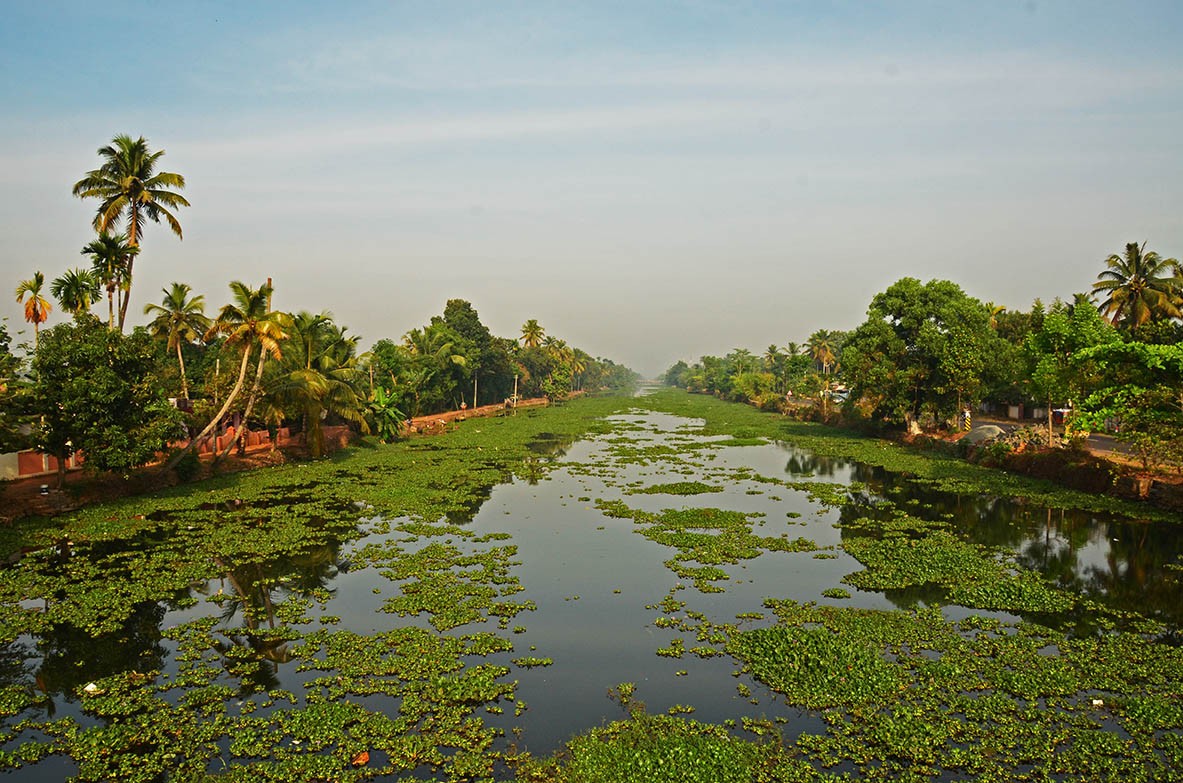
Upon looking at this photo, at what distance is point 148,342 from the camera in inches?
1101

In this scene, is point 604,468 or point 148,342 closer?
point 148,342

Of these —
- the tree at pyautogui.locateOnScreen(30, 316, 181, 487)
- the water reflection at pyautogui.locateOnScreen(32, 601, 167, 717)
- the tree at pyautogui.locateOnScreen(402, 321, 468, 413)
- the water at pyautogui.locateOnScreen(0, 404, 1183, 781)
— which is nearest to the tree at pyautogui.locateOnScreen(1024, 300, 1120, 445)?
the water at pyautogui.locateOnScreen(0, 404, 1183, 781)

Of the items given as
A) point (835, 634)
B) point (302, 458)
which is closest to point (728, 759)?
point (835, 634)

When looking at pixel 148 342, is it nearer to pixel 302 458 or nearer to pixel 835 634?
pixel 302 458

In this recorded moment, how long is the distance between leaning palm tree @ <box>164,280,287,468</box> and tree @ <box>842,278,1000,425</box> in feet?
131

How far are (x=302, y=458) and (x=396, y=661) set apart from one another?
105 ft

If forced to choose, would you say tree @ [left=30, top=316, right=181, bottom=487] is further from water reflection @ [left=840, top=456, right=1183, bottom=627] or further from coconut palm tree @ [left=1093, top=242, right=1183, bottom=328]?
coconut palm tree @ [left=1093, top=242, right=1183, bottom=328]

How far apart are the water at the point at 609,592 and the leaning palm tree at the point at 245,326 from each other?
11963mm

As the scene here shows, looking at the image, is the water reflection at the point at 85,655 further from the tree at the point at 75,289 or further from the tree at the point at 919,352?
the tree at the point at 919,352

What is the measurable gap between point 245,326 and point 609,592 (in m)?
24.6

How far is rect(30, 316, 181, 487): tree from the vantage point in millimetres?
25125

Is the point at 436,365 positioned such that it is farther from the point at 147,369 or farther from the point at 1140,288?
the point at 1140,288

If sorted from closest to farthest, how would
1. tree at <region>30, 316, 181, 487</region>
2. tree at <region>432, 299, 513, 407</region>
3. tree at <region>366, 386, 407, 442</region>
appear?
tree at <region>30, 316, 181, 487</region>
tree at <region>366, 386, 407, 442</region>
tree at <region>432, 299, 513, 407</region>

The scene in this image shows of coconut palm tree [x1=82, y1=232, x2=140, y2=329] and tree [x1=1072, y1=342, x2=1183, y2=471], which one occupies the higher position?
coconut palm tree [x1=82, y1=232, x2=140, y2=329]
